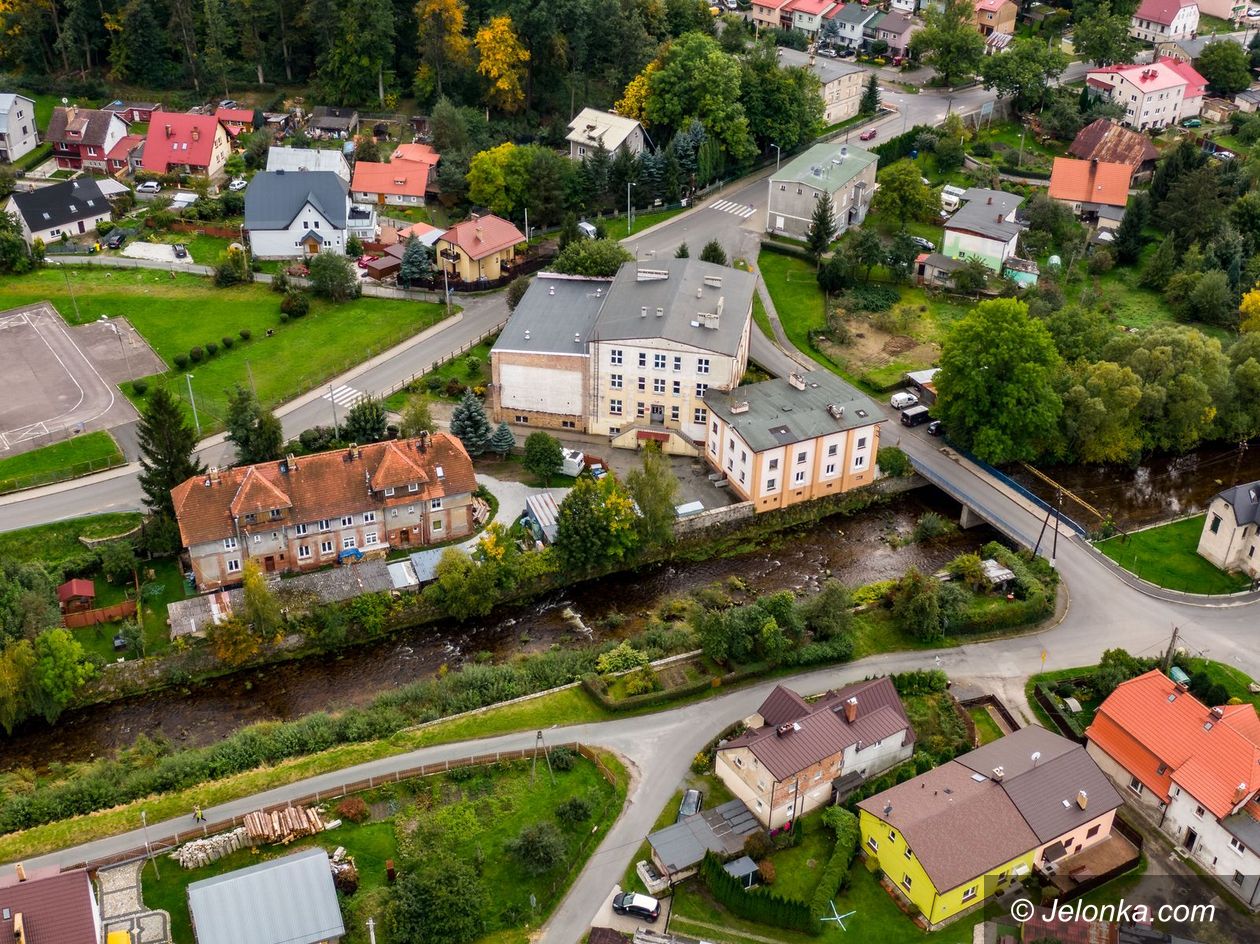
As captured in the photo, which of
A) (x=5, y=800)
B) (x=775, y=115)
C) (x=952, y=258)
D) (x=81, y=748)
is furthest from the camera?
(x=775, y=115)

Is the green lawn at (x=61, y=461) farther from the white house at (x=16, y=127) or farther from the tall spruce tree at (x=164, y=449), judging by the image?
the white house at (x=16, y=127)

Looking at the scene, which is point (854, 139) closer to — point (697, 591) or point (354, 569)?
point (697, 591)

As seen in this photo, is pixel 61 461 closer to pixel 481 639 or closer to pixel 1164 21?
pixel 481 639

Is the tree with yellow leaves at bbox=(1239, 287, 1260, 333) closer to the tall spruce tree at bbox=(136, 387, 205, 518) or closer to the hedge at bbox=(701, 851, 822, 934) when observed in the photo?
the hedge at bbox=(701, 851, 822, 934)

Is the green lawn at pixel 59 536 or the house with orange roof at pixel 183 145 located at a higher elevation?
the house with orange roof at pixel 183 145

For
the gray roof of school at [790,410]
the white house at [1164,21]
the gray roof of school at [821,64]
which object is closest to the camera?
the gray roof of school at [790,410]

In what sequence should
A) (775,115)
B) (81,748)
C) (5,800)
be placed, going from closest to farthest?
(5,800) → (81,748) → (775,115)

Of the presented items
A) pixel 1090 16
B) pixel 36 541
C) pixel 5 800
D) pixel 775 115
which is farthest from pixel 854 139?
pixel 5 800

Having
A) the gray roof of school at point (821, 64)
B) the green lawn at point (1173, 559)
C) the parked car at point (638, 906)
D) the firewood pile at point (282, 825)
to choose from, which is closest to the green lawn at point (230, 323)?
the firewood pile at point (282, 825)
